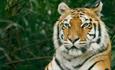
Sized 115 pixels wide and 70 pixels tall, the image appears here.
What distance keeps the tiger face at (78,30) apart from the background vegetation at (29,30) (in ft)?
6.54

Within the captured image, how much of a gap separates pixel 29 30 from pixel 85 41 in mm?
2899

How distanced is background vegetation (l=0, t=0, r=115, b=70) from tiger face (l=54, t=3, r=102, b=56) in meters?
1.99

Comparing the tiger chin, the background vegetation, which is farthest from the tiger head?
the background vegetation

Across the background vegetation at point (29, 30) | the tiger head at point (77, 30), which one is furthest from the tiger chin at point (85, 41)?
the background vegetation at point (29, 30)

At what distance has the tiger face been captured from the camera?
6.44m

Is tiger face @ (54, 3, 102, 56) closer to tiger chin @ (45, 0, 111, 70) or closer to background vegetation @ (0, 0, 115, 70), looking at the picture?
tiger chin @ (45, 0, 111, 70)

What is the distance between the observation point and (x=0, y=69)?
29.8 ft

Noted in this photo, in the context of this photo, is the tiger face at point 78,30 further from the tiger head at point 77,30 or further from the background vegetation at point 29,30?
the background vegetation at point 29,30

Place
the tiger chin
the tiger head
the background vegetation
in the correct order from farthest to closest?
the background vegetation, the tiger chin, the tiger head

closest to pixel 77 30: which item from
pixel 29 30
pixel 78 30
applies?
pixel 78 30

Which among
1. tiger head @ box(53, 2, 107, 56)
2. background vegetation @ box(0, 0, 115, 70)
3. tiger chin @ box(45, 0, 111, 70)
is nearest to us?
tiger head @ box(53, 2, 107, 56)

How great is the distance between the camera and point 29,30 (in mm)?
9281

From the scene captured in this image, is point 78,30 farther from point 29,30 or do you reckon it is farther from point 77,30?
point 29,30

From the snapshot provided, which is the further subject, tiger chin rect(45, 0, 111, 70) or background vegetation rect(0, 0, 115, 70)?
background vegetation rect(0, 0, 115, 70)
